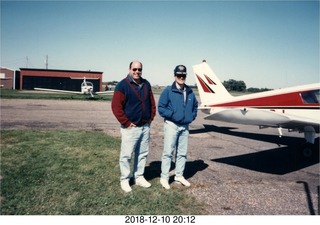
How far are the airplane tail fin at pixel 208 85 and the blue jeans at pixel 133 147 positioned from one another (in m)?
5.79

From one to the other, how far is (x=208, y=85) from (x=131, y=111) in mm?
6348

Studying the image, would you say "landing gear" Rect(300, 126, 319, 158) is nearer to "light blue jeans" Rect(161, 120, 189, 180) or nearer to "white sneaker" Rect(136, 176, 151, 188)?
"light blue jeans" Rect(161, 120, 189, 180)

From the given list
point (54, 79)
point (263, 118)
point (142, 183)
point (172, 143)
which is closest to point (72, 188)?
point (142, 183)

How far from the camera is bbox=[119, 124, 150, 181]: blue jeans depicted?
159 inches

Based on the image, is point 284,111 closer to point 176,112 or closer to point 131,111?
point 176,112

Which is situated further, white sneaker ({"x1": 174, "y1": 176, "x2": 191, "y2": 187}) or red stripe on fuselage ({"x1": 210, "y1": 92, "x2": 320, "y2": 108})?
red stripe on fuselage ({"x1": 210, "y1": 92, "x2": 320, "y2": 108})

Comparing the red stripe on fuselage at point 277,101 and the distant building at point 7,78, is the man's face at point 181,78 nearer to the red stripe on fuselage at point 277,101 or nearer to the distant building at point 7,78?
the red stripe on fuselage at point 277,101

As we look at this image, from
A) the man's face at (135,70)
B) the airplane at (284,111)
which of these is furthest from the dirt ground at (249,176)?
the man's face at (135,70)

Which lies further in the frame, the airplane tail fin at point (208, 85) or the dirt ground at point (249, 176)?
the airplane tail fin at point (208, 85)

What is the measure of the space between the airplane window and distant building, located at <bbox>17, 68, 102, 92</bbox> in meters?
43.6

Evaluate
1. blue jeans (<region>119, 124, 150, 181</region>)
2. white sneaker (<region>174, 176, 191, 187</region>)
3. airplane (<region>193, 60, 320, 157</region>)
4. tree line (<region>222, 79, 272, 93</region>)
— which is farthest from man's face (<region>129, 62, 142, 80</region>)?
tree line (<region>222, 79, 272, 93</region>)

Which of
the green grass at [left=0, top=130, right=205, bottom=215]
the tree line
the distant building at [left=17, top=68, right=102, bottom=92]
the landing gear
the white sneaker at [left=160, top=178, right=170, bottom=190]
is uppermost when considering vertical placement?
the tree line

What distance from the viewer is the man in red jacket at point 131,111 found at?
3.93 metres

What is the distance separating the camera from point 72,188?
4129 millimetres
